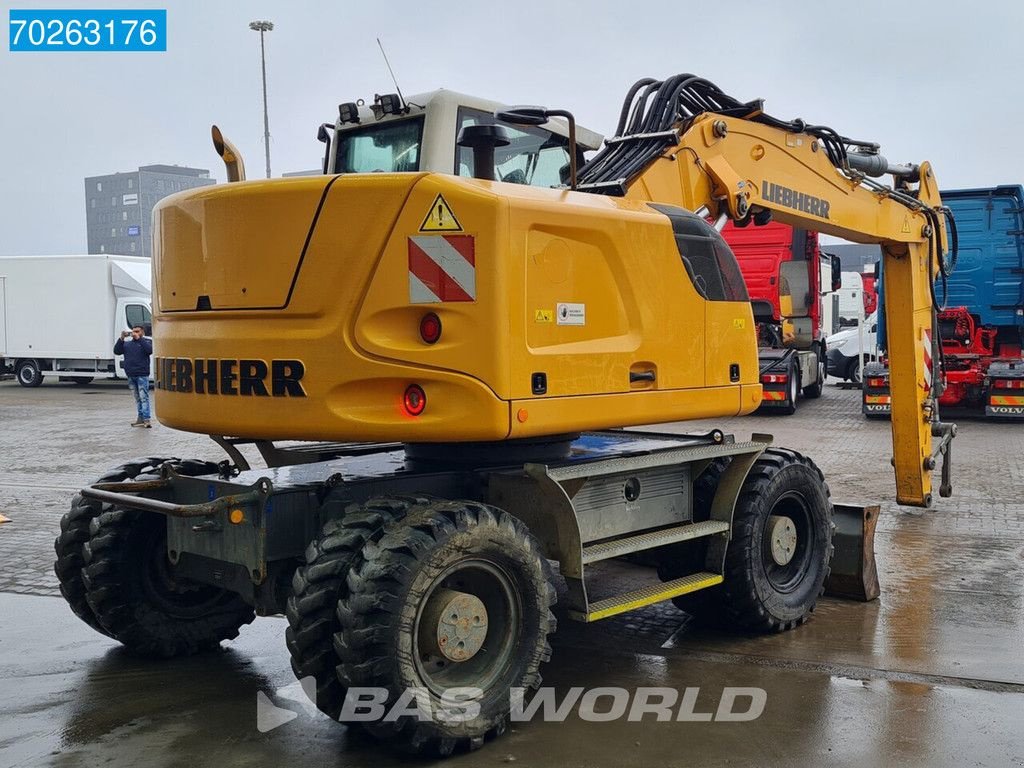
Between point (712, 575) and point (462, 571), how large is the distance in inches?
72.4

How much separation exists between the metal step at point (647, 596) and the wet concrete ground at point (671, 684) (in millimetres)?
413

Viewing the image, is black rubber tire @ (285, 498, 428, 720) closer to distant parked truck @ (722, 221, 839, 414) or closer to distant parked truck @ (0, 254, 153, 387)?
distant parked truck @ (722, 221, 839, 414)

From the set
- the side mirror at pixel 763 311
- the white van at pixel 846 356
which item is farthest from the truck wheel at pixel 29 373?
the white van at pixel 846 356

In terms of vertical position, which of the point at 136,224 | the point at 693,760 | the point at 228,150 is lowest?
the point at 693,760

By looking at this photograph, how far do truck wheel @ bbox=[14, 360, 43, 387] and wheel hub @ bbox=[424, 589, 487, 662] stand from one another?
25919 millimetres

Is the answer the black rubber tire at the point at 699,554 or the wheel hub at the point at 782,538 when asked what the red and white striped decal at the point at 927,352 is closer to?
the wheel hub at the point at 782,538

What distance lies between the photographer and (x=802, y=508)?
655cm

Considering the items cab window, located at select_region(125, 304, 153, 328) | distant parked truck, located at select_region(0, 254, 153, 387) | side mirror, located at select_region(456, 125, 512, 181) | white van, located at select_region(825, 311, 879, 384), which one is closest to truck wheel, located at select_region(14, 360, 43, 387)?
distant parked truck, located at select_region(0, 254, 153, 387)

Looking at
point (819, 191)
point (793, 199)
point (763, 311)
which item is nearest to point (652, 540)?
point (793, 199)

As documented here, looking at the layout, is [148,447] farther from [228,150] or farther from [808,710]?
[808,710]

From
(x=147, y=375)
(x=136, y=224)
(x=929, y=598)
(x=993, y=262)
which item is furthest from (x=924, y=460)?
(x=136, y=224)

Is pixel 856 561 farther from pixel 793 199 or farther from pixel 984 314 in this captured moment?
pixel 984 314

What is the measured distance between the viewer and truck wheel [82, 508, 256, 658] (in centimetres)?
552

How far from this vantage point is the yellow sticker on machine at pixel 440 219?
450 cm
